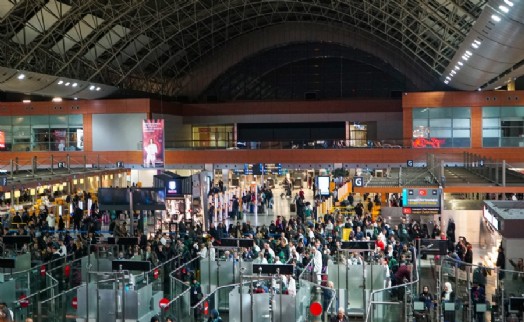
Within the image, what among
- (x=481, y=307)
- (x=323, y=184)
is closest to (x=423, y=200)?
(x=323, y=184)

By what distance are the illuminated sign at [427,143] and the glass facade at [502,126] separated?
2.90m

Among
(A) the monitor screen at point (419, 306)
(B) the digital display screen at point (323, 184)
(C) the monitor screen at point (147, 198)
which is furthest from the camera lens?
(B) the digital display screen at point (323, 184)

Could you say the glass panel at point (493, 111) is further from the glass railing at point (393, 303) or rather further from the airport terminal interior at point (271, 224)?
the glass railing at point (393, 303)

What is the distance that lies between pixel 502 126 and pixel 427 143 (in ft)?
16.5

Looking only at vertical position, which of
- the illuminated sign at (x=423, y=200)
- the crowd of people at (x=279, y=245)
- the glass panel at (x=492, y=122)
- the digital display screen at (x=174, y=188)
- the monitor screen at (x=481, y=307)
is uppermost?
the glass panel at (x=492, y=122)

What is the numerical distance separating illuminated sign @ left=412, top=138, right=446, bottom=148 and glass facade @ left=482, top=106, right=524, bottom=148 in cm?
290

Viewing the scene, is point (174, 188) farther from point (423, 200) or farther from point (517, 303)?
point (517, 303)

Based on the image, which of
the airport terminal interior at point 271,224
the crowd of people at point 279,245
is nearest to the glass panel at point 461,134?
the airport terminal interior at point 271,224

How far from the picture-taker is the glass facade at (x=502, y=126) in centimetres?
4931

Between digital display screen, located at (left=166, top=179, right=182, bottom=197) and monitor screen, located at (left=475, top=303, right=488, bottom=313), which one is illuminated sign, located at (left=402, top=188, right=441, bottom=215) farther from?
monitor screen, located at (left=475, top=303, right=488, bottom=313)

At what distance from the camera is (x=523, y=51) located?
2633 centimetres

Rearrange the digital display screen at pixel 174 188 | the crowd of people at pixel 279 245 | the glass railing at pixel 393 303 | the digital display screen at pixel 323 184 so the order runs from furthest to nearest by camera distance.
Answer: the digital display screen at pixel 323 184 < the digital display screen at pixel 174 188 < the crowd of people at pixel 279 245 < the glass railing at pixel 393 303

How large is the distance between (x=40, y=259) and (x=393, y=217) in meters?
14.6

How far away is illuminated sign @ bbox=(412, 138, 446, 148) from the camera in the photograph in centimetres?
4928
